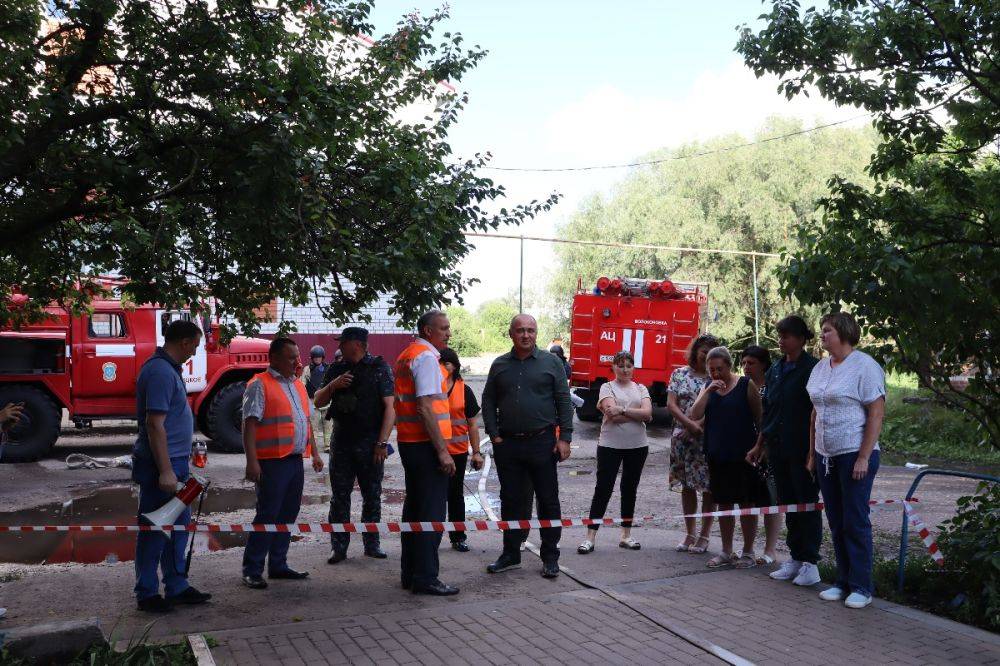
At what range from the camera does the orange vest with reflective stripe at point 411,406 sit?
6137 mm

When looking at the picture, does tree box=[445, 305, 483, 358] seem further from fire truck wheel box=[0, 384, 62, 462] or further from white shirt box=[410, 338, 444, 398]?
white shirt box=[410, 338, 444, 398]

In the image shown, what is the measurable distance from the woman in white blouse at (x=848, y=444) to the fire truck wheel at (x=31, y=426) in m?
10.5

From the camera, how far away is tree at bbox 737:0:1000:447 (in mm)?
6199

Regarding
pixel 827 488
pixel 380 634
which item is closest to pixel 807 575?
pixel 827 488

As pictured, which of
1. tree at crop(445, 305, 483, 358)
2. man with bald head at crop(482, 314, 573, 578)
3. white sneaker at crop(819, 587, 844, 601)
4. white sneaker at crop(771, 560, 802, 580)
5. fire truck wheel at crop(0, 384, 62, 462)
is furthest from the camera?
tree at crop(445, 305, 483, 358)

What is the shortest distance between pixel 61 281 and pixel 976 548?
7.16m

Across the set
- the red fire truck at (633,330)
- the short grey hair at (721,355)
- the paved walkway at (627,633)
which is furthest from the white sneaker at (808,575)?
the red fire truck at (633,330)

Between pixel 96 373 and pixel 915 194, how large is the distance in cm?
1108

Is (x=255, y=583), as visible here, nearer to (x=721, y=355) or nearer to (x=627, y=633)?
(x=627, y=633)

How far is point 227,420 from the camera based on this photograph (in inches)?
527

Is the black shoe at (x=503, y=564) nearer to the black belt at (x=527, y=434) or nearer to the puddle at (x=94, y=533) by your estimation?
the black belt at (x=527, y=434)

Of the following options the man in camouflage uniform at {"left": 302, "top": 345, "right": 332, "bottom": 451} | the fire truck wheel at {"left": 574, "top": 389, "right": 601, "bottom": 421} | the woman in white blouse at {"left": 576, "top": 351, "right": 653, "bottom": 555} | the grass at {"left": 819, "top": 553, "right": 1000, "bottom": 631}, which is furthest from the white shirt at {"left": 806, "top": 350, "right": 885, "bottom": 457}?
the fire truck wheel at {"left": 574, "top": 389, "right": 601, "bottom": 421}

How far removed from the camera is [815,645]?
512cm

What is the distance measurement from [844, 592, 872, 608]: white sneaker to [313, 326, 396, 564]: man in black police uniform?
11.3ft
